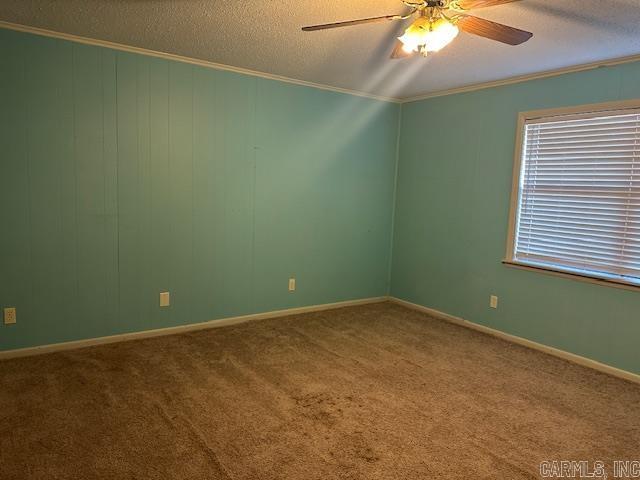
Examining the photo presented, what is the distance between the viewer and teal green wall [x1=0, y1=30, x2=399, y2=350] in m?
3.22

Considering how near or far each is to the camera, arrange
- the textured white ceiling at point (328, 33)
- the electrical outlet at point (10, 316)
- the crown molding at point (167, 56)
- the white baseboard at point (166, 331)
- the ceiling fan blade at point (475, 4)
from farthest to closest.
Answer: the white baseboard at point (166, 331) → the electrical outlet at point (10, 316) → the crown molding at point (167, 56) → the textured white ceiling at point (328, 33) → the ceiling fan blade at point (475, 4)

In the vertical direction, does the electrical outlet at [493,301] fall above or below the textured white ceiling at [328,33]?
below

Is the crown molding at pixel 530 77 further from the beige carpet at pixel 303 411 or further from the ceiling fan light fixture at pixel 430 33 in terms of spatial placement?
the beige carpet at pixel 303 411

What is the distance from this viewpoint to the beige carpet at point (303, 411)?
2143 mm

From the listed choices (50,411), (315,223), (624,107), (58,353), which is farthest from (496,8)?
(58,353)

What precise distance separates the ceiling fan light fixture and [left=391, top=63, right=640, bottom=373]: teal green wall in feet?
6.80

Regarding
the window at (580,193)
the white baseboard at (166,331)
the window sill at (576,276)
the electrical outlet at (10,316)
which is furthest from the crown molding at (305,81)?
the white baseboard at (166,331)

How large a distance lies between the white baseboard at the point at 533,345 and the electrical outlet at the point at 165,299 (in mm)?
2635

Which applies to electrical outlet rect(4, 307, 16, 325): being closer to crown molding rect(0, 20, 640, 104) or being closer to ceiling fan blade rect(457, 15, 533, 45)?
crown molding rect(0, 20, 640, 104)

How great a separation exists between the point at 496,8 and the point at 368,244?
3003mm

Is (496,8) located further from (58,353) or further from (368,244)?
(58,353)

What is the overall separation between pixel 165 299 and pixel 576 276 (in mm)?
3468

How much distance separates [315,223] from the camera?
4691mm

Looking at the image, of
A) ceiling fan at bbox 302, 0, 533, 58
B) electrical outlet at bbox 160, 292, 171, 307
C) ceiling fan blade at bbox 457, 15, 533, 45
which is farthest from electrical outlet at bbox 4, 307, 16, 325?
ceiling fan blade at bbox 457, 15, 533, 45
